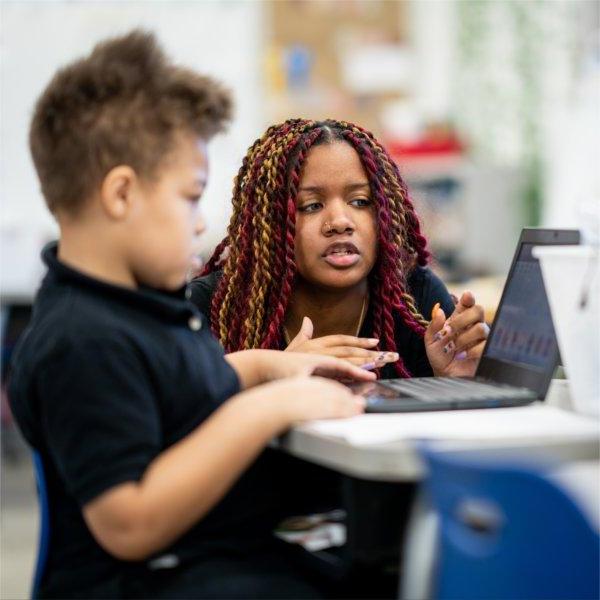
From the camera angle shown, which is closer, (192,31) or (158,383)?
(158,383)

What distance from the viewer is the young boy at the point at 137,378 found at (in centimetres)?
121

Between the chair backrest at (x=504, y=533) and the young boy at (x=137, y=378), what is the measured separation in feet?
0.84

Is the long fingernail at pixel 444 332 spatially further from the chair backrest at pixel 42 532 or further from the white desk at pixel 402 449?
the chair backrest at pixel 42 532

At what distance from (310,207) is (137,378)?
734 millimetres

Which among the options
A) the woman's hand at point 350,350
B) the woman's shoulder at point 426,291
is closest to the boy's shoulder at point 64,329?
the woman's hand at point 350,350

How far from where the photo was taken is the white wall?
607 centimetres

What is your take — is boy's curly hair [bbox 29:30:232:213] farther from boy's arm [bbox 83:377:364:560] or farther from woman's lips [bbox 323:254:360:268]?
woman's lips [bbox 323:254:360:268]

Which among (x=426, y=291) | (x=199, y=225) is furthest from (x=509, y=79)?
(x=199, y=225)

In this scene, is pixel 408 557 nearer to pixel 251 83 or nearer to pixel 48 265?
pixel 48 265

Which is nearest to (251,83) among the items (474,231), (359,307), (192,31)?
(192,31)

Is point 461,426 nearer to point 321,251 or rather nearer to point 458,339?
point 458,339

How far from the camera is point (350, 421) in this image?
51.9 inches

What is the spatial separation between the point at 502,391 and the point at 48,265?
59 cm

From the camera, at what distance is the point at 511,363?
5.32 feet
